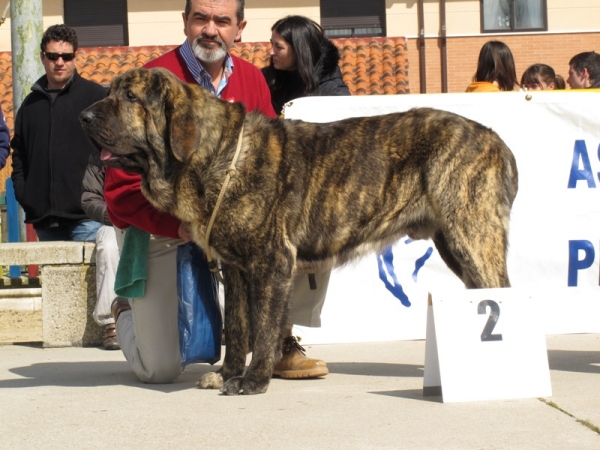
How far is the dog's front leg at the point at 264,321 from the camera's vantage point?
16.6 ft

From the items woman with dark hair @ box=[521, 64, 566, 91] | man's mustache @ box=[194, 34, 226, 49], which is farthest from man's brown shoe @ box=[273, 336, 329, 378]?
woman with dark hair @ box=[521, 64, 566, 91]

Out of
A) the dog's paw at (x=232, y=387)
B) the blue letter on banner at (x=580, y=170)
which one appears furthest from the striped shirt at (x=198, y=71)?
the blue letter on banner at (x=580, y=170)

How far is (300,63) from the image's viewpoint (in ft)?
23.9

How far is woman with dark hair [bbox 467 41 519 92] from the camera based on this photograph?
7910mm

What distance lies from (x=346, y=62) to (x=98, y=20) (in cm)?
710

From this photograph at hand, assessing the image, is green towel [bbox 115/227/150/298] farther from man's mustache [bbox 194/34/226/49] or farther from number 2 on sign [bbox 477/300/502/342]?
number 2 on sign [bbox 477/300/502/342]

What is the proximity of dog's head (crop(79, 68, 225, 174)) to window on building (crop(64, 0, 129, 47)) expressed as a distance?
20.4 m

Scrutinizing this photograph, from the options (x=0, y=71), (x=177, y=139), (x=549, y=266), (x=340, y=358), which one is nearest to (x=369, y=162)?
(x=177, y=139)

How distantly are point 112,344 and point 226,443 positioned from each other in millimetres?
3243

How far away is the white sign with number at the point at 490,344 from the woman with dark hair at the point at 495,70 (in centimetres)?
335

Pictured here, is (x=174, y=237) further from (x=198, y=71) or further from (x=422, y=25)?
(x=422, y=25)

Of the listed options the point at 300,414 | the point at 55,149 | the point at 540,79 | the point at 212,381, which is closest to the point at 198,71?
the point at 212,381

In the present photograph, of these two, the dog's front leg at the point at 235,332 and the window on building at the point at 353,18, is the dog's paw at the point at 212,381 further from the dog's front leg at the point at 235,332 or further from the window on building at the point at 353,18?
the window on building at the point at 353,18

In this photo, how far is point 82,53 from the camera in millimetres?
22156
